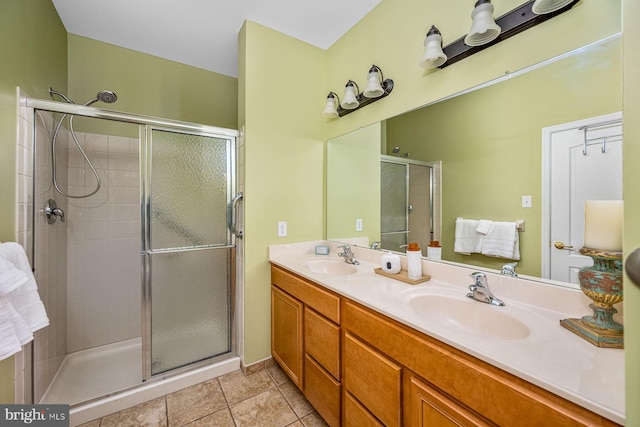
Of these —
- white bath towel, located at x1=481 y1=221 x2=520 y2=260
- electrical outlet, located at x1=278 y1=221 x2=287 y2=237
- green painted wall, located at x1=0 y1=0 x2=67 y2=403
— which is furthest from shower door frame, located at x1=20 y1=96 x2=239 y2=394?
white bath towel, located at x1=481 y1=221 x2=520 y2=260

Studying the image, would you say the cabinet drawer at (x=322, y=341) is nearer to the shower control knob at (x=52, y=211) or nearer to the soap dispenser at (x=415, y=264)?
the soap dispenser at (x=415, y=264)

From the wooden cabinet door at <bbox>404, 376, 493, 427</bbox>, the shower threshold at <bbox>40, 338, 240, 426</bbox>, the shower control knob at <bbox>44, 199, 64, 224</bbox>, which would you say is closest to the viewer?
the wooden cabinet door at <bbox>404, 376, 493, 427</bbox>

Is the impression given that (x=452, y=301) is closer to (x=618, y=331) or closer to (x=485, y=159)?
(x=618, y=331)

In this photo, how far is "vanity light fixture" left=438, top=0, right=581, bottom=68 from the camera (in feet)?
3.09

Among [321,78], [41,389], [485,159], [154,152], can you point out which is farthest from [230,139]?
[41,389]

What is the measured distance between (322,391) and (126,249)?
6.66 ft

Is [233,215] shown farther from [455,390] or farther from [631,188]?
[631,188]

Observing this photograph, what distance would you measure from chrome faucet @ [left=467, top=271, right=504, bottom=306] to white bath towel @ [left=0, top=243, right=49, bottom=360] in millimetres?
1878

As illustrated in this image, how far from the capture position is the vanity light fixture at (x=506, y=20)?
940 mm

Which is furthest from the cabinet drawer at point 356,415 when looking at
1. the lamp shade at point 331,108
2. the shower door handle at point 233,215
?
the lamp shade at point 331,108

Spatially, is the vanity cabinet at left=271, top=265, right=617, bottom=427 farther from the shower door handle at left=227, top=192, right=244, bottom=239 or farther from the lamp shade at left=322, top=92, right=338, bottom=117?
the lamp shade at left=322, top=92, right=338, bottom=117

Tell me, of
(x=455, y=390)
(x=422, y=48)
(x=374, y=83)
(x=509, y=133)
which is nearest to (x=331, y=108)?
(x=374, y=83)

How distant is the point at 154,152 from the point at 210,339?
142 centimetres

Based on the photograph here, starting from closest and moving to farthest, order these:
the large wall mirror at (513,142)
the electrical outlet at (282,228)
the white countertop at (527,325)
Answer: the white countertop at (527,325) → the large wall mirror at (513,142) → the electrical outlet at (282,228)
